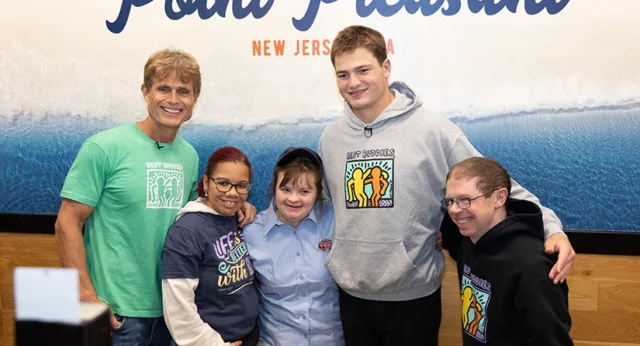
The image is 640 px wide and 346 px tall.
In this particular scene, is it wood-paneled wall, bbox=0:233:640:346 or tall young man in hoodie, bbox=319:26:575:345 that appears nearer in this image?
tall young man in hoodie, bbox=319:26:575:345

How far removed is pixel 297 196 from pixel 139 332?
71cm

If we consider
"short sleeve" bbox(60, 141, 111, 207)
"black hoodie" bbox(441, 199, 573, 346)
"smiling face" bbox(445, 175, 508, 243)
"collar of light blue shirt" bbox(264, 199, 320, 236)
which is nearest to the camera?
"black hoodie" bbox(441, 199, 573, 346)

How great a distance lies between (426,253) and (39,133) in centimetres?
200

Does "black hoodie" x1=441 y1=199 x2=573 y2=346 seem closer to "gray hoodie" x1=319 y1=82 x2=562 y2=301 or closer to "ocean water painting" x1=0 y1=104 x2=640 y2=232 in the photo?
"gray hoodie" x1=319 y1=82 x2=562 y2=301

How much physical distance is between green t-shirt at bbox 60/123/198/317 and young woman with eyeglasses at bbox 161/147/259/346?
0.30 feet

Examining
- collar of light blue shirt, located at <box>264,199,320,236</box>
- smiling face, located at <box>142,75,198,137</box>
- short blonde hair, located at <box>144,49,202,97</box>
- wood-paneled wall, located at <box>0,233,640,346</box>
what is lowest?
wood-paneled wall, located at <box>0,233,640,346</box>

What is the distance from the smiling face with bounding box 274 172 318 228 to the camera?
1.91 m

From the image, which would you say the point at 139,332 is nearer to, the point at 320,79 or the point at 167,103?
the point at 167,103

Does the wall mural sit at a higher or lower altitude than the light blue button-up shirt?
higher

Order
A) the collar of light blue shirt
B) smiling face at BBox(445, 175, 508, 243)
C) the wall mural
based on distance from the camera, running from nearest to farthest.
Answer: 1. smiling face at BBox(445, 175, 508, 243)
2. the collar of light blue shirt
3. the wall mural

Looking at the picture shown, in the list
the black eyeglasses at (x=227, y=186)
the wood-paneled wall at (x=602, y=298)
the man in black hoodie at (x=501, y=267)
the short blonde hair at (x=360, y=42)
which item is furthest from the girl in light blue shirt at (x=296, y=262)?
the wood-paneled wall at (x=602, y=298)

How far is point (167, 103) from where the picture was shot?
181 cm

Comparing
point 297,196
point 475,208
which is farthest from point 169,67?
point 475,208

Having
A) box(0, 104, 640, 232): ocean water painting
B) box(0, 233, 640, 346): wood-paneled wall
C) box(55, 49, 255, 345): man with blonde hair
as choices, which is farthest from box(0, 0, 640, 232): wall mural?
box(55, 49, 255, 345): man with blonde hair
